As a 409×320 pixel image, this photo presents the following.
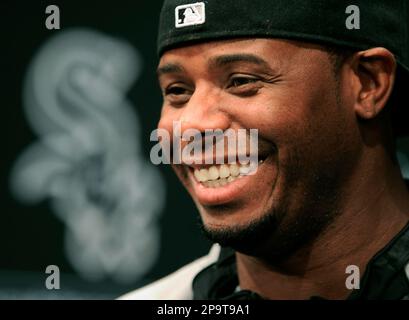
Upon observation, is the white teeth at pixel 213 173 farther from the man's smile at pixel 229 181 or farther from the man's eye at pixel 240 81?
the man's eye at pixel 240 81

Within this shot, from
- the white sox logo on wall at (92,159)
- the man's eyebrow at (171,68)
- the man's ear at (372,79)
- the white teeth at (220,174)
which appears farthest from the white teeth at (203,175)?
the white sox logo on wall at (92,159)

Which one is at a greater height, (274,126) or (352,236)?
(274,126)

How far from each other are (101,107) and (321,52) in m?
0.94

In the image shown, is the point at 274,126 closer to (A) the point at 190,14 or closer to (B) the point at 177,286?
(A) the point at 190,14

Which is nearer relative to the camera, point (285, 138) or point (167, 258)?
point (285, 138)

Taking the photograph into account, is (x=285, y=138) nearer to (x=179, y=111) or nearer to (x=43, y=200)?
(x=179, y=111)

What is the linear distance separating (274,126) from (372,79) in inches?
10.0

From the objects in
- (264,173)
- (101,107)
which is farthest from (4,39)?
(264,173)

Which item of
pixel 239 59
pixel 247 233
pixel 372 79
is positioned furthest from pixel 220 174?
pixel 372 79

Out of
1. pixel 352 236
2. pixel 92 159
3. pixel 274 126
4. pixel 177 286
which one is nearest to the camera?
pixel 274 126

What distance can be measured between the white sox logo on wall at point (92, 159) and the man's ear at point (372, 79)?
86cm

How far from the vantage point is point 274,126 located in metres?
1.46
